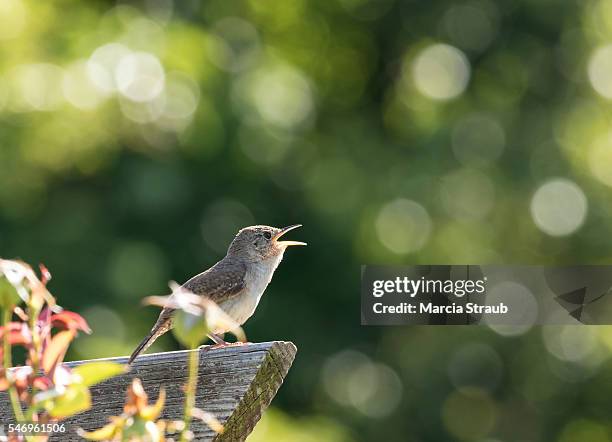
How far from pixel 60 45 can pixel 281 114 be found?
163cm

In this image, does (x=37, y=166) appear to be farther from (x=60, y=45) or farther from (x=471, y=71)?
(x=471, y=71)

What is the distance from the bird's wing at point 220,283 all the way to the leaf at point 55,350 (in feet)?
10.0

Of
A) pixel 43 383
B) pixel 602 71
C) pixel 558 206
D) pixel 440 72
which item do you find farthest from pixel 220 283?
pixel 602 71

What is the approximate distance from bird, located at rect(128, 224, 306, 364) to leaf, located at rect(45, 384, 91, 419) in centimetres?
270

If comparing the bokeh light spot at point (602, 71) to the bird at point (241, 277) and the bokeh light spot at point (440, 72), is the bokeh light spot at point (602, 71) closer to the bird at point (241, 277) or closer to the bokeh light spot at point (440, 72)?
the bokeh light spot at point (440, 72)

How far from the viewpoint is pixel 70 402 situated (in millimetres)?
1481

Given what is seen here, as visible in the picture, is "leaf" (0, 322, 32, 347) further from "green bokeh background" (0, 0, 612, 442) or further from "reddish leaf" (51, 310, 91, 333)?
"green bokeh background" (0, 0, 612, 442)

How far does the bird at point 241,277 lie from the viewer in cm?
471

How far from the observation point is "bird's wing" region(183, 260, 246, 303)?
4.73m

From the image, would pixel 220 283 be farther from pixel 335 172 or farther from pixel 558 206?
pixel 558 206

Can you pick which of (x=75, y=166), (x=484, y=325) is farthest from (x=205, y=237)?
(x=484, y=325)

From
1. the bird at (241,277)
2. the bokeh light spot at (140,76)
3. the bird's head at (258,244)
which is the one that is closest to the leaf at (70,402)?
the bird at (241,277)

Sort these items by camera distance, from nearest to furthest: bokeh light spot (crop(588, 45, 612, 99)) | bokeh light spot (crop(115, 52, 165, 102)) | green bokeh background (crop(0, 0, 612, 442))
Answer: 1. bokeh light spot (crop(115, 52, 165, 102))
2. green bokeh background (crop(0, 0, 612, 442))
3. bokeh light spot (crop(588, 45, 612, 99))

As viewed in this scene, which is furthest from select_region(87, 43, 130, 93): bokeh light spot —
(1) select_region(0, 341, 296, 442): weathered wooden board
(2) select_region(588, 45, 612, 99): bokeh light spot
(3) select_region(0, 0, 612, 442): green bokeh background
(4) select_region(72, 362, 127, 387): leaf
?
(4) select_region(72, 362, 127, 387): leaf
